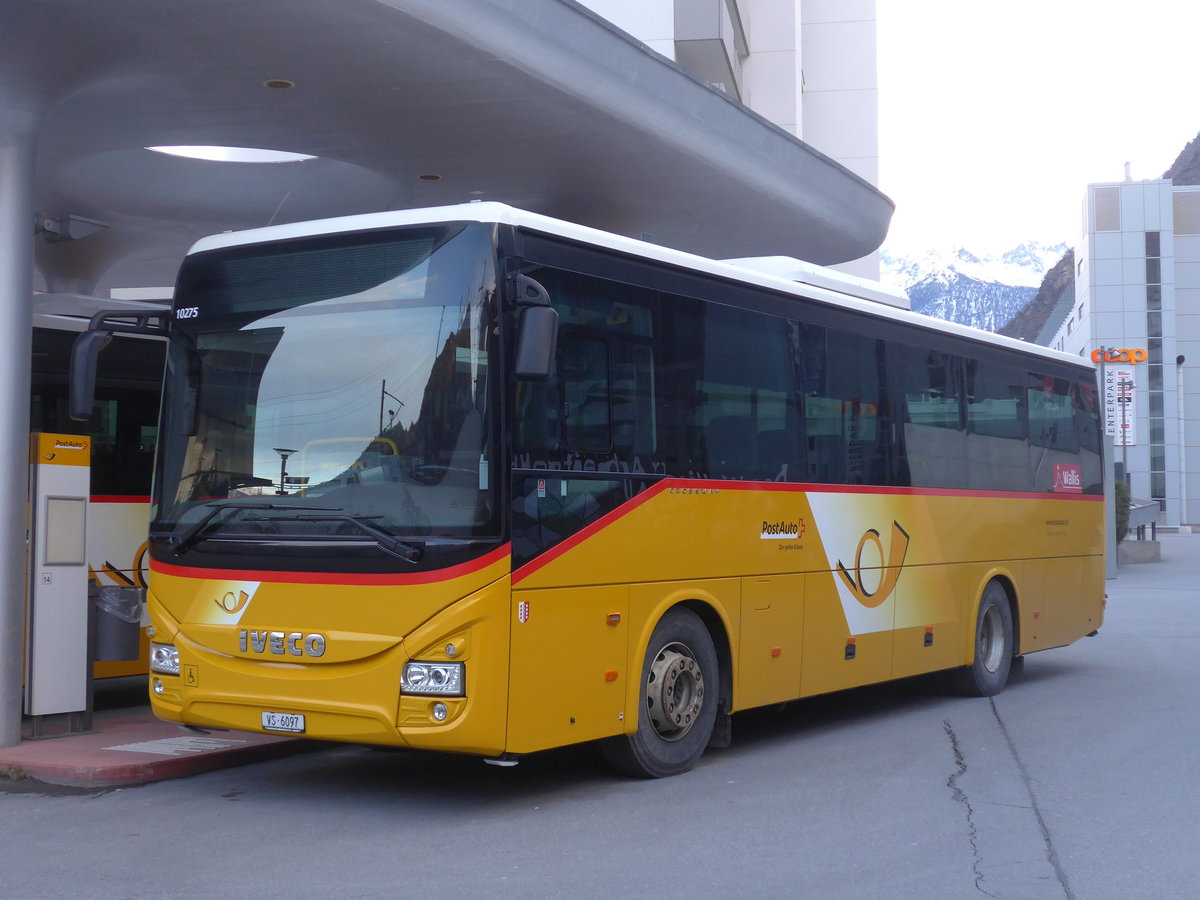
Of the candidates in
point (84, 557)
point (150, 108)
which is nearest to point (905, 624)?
point (84, 557)

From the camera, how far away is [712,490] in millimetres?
9156

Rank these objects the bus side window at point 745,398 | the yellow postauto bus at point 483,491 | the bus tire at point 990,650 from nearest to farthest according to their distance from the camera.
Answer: the yellow postauto bus at point 483,491, the bus side window at point 745,398, the bus tire at point 990,650

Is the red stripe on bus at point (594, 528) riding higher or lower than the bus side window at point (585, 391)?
lower

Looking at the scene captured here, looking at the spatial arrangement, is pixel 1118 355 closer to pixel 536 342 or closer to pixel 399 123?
pixel 399 123

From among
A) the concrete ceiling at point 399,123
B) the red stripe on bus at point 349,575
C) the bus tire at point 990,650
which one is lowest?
the bus tire at point 990,650

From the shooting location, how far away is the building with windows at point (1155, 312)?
70.3m

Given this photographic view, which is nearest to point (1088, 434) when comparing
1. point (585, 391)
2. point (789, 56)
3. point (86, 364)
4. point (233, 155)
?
point (585, 391)

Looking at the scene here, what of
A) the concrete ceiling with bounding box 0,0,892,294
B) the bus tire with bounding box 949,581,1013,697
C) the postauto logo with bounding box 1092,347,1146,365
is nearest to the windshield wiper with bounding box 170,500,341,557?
the concrete ceiling with bounding box 0,0,892,294

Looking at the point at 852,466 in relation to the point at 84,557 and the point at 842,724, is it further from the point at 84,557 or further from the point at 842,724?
the point at 84,557

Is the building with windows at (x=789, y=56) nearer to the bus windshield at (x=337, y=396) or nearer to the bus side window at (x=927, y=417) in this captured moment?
the bus side window at (x=927, y=417)

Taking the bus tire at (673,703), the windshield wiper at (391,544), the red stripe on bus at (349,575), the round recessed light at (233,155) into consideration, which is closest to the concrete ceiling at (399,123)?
the round recessed light at (233,155)

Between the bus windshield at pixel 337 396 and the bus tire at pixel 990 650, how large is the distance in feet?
22.8

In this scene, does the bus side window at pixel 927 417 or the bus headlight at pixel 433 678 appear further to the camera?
the bus side window at pixel 927 417

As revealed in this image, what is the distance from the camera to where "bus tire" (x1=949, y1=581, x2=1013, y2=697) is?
12922 mm
